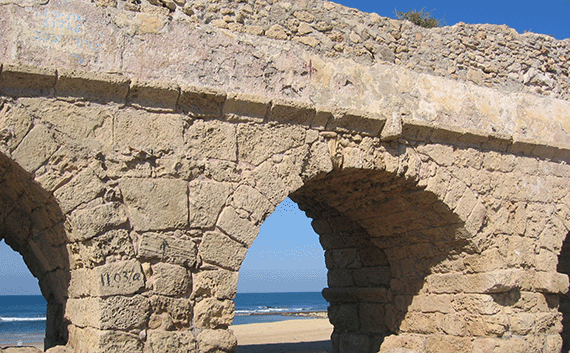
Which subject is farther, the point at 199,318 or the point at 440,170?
the point at 440,170

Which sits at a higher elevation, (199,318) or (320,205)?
(320,205)

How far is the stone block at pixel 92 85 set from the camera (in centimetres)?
340

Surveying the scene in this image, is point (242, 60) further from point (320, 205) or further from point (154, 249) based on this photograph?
point (320, 205)

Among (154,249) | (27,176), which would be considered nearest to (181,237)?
(154,249)

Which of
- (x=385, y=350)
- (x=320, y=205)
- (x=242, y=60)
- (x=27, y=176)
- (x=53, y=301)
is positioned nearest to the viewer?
(x=27, y=176)

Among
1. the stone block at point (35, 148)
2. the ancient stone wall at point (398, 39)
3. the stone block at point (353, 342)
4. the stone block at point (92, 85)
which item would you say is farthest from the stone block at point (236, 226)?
the stone block at point (353, 342)

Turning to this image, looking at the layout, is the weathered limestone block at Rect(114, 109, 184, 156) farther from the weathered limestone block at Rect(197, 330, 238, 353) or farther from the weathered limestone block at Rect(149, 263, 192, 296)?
→ the weathered limestone block at Rect(197, 330, 238, 353)

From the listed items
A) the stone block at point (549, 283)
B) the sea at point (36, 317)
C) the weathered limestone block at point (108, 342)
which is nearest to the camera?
the weathered limestone block at point (108, 342)

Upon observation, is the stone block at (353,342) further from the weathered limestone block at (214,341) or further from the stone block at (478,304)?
the weathered limestone block at (214,341)

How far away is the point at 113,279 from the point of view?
3357 millimetres

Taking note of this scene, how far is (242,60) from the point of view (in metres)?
4.15

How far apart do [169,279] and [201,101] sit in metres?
1.25

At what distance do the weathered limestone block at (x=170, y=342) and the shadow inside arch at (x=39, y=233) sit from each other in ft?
2.88

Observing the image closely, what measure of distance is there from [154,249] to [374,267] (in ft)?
10.3
